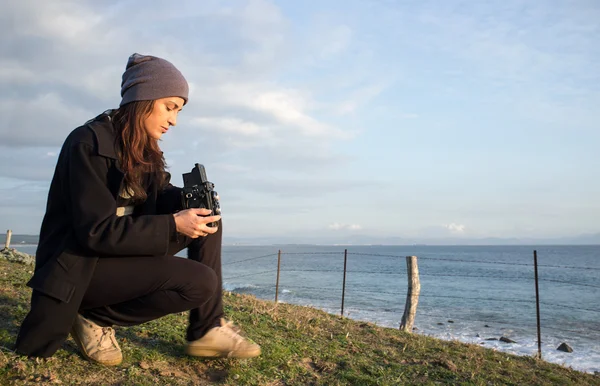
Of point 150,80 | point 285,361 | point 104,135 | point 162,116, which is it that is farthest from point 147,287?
point 285,361

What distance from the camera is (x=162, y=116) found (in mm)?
2463

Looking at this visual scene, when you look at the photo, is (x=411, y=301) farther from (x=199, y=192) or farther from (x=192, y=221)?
(x=192, y=221)

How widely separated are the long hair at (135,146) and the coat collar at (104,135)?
36 mm

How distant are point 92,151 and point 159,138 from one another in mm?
411

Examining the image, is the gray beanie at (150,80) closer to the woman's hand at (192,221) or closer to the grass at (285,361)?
the woman's hand at (192,221)

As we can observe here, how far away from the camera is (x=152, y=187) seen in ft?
8.60

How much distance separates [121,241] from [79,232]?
18cm

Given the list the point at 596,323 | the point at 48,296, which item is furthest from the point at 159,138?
the point at 596,323

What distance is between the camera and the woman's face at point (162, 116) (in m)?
2.43

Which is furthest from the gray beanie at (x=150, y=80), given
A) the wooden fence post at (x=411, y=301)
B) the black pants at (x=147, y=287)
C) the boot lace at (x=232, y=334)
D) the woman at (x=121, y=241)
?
the wooden fence post at (x=411, y=301)

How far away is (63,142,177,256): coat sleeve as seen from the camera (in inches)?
82.5

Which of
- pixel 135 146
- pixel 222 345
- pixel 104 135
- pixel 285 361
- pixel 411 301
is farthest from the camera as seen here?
pixel 411 301

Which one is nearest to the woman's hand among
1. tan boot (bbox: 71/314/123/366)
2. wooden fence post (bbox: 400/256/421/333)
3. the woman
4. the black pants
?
the woman

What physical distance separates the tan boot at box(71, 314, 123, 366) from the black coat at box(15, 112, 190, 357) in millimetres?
161
